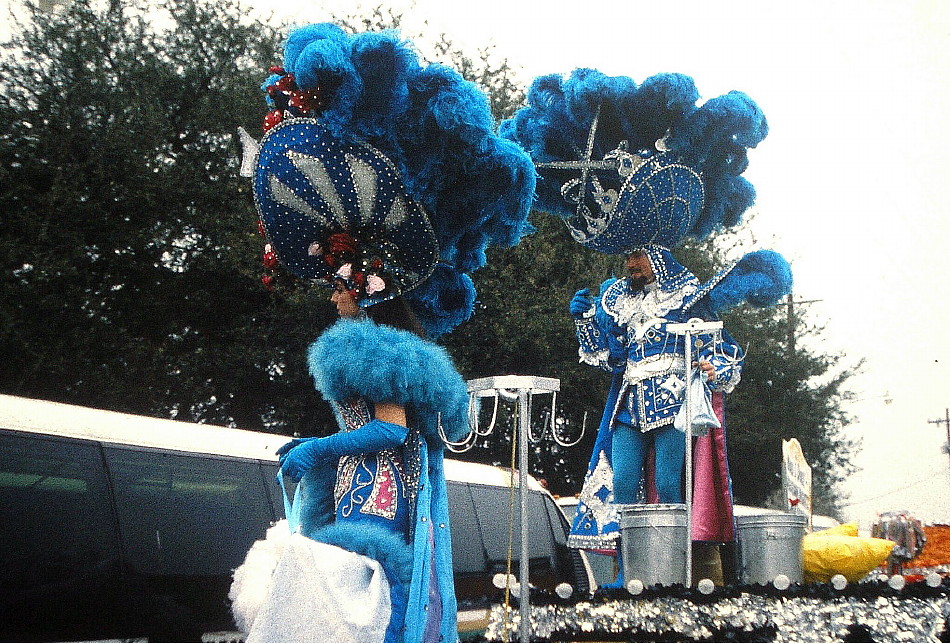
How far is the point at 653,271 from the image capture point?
6.35 metres

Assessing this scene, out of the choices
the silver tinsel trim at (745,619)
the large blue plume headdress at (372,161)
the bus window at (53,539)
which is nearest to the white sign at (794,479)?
the silver tinsel trim at (745,619)

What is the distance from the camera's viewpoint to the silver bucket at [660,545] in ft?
16.8

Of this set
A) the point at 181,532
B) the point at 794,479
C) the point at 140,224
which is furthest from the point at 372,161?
the point at 140,224

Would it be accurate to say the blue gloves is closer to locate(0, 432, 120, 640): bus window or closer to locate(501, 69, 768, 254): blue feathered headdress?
locate(0, 432, 120, 640): bus window

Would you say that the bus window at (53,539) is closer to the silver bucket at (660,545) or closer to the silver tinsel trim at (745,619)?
the silver tinsel trim at (745,619)

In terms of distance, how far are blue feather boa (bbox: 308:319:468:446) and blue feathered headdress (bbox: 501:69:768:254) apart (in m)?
2.84

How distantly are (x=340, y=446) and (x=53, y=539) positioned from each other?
2.68m

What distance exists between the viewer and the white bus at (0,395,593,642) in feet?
16.9

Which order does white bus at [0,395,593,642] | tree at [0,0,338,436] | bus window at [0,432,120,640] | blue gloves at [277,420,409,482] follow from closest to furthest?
blue gloves at [277,420,409,482]
bus window at [0,432,120,640]
white bus at [0,395,593,642]
tree at [0,0,338,436]

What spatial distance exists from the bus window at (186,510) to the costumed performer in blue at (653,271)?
2.28 meters

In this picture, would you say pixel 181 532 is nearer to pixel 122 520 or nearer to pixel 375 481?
pixel 122 520

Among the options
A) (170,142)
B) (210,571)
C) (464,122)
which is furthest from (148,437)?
(170,142)

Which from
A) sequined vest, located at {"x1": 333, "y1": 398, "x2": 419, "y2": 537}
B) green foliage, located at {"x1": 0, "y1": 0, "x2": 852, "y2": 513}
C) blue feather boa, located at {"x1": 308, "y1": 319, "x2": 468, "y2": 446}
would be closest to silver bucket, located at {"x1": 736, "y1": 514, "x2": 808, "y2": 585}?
blue feather boa, located at {"x1": 308, "y1": 319, "x2": 468, "y2": 446}

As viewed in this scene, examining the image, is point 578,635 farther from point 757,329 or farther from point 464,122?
point 757,329
